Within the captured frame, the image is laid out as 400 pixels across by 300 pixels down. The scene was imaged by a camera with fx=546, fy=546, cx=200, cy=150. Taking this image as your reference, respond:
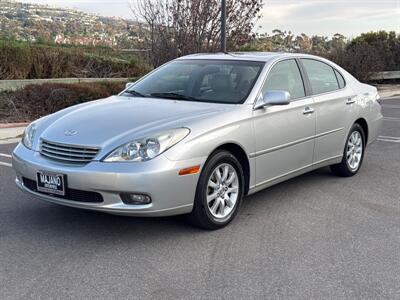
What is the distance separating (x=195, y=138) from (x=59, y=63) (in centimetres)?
1007

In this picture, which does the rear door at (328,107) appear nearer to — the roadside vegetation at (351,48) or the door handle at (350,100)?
the door handle at (350,100)

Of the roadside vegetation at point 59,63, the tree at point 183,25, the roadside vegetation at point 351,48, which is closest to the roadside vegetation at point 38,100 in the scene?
the roadside vegetation at point 59,63

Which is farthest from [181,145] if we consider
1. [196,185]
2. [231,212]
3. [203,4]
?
[203,4]

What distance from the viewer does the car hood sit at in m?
4.35

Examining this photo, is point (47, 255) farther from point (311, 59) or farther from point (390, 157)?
point (390, 157)

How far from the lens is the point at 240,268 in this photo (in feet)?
12.8

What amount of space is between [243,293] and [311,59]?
353 centimetres

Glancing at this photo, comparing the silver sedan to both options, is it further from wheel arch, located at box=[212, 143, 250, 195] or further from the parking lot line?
the parking lot line

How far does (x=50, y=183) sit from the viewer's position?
4.33 meters

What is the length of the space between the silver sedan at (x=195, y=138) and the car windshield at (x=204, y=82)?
0.04 ft

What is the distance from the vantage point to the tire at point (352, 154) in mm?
6555

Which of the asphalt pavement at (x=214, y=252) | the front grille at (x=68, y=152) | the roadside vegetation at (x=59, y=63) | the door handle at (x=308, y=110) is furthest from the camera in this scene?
the roadside vegetation at (x=59, y=63)

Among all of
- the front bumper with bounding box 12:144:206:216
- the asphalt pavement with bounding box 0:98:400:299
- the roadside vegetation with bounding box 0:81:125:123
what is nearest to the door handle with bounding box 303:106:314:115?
the asphalt pavement with bounding box 0:98:400:299

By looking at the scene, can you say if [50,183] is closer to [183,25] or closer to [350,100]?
[350,100]
